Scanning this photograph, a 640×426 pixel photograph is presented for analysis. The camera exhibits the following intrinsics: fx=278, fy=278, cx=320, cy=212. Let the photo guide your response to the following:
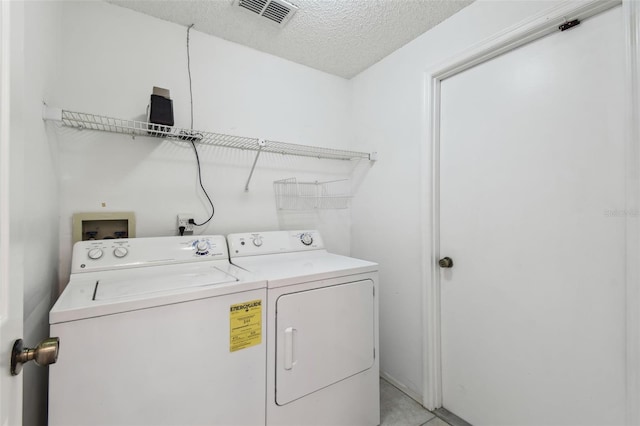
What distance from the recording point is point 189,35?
183 cm

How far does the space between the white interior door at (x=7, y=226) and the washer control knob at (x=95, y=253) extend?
2.92 ft

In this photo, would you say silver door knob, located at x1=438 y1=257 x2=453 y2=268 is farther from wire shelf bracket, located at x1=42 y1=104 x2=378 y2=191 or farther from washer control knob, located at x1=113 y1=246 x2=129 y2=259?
washer control knob, located at x1=113 y1=246 x2=129 y2=259

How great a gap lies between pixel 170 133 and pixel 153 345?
1.12m

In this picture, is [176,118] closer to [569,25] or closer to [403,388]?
[569,25]

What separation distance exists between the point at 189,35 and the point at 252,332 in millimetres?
1883

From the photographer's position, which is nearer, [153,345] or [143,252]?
[153,345]

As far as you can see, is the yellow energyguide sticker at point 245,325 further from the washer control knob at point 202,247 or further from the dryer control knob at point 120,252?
the dryer control knob at point 120,252

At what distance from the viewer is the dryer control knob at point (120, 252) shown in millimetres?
1419

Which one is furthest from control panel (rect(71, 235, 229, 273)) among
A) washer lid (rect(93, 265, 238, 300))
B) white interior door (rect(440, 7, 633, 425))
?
white interior door (rect(440, 7, 633, 425))

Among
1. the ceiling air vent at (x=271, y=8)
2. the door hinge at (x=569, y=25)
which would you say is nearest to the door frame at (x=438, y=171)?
the door hinge at (x=569, y=25)

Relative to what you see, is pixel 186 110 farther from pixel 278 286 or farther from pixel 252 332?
pixel 252 332

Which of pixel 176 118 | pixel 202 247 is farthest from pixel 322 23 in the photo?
pixel 202 247

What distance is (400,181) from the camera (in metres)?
2.02

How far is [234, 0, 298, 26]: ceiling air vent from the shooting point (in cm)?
158
